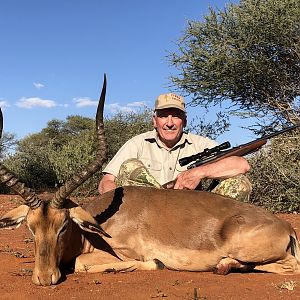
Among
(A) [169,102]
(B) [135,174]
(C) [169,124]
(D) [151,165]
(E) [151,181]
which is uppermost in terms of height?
(A) [169,102]

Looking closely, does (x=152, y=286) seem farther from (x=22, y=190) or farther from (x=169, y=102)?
(x=169, y=102)

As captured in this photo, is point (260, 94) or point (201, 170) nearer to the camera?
point (201, 170)

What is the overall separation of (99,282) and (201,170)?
230 cm

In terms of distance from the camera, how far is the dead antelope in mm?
5203

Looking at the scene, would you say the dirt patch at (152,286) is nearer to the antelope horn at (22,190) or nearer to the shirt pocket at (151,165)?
the antelope horn at (22,190)

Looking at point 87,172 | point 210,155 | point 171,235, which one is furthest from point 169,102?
point 87,172

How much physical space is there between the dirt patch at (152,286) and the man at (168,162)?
1521 millimetres

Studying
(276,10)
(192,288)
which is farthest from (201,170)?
(276,10)

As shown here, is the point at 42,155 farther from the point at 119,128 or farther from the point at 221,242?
the point at 221,242

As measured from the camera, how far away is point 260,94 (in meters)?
14.3

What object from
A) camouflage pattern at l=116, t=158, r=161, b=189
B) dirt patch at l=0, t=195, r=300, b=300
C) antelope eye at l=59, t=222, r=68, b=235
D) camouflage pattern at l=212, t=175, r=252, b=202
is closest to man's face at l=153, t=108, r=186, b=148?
camouflage pattern at l=116, t=158, r=161, b=189

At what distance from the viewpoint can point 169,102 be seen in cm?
690

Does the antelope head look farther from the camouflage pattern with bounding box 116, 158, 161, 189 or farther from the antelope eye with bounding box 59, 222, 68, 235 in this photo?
the camouflage pattern with bounding box 116, 158, 161, 189

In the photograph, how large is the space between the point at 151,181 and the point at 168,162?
1.65 feet
